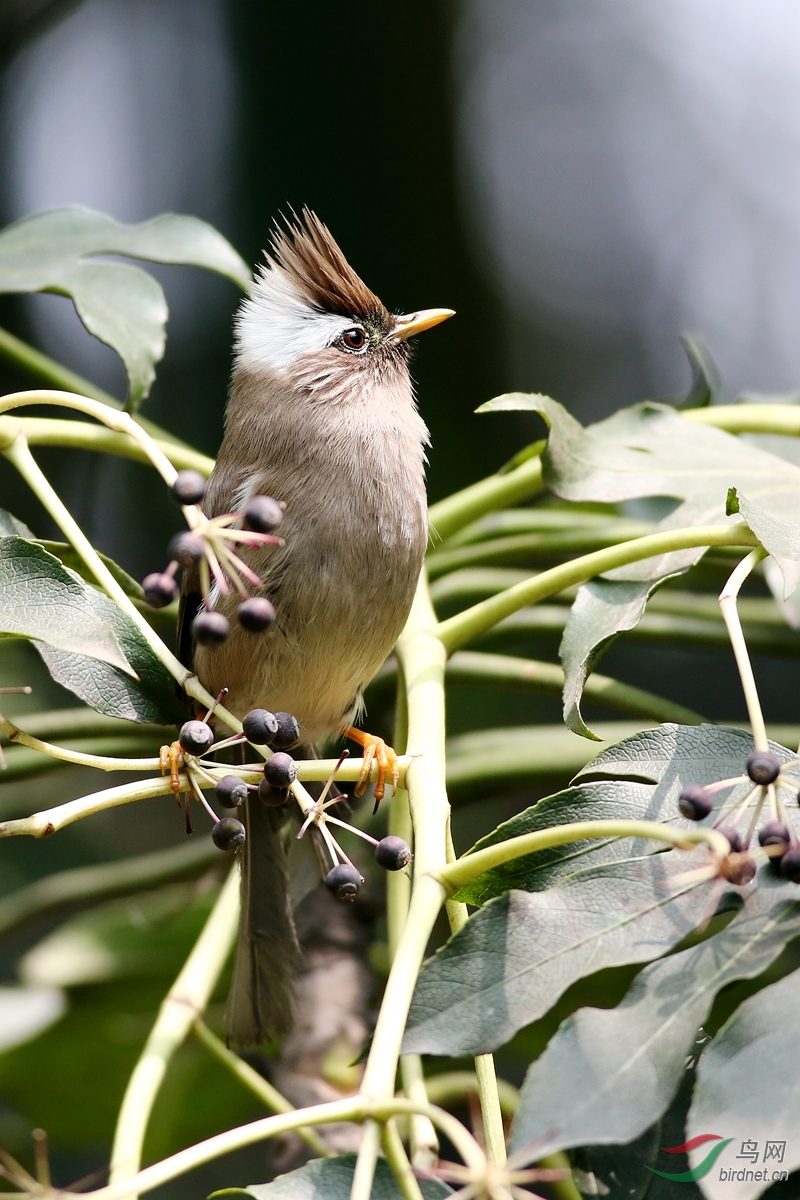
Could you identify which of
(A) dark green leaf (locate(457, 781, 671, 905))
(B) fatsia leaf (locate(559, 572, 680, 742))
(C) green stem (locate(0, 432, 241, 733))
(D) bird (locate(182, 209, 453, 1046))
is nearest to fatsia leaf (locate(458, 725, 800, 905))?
(A) dark green leaf (locate(457, 781, 671, 905))

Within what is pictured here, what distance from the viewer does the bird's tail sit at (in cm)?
182

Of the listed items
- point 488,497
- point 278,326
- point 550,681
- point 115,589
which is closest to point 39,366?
point 278,326

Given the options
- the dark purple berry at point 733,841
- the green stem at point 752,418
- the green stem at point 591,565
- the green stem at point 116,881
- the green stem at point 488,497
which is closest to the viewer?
the dark purple berry at point 733,841

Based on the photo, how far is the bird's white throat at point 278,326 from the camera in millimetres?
2197

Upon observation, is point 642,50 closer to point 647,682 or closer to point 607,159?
point 607,159

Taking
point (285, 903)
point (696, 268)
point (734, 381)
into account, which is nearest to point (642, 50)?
point (696, 268)

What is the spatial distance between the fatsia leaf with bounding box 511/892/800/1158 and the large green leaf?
1.17m

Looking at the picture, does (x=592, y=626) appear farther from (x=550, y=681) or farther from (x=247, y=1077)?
(x=247, y=1077)

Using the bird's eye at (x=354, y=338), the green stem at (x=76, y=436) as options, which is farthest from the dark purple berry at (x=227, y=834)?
the bird's eye at (x=354, y=338)

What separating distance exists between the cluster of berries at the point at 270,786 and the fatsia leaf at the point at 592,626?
0.29 meters

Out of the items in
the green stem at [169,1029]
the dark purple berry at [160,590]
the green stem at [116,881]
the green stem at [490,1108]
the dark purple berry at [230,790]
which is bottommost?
the green stem at [116,881]

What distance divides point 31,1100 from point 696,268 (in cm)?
458

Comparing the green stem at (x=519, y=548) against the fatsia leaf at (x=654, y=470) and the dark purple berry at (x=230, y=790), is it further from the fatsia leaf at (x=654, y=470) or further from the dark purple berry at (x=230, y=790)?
the dark purple berry at (x=230, y=790)

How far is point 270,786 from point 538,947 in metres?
0.30
